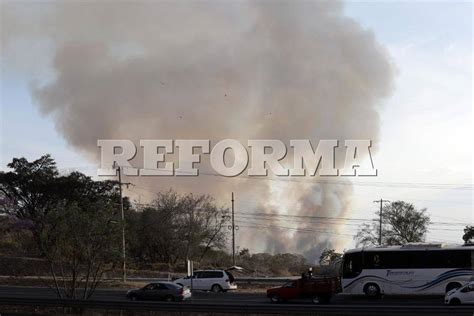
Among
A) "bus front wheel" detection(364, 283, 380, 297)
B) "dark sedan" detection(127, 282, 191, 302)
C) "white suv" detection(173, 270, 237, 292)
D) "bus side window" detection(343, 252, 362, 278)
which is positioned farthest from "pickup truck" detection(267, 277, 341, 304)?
"white suv" detection(173, 270, 237, 292)

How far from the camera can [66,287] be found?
1369 inches

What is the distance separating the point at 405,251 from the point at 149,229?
51263 mm

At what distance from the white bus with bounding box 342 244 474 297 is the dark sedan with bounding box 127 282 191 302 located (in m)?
10.8

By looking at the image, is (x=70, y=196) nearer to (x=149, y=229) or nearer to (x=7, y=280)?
(x=149, y=229)

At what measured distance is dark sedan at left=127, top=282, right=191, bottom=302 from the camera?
37.7 metres

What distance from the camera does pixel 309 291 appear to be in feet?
121

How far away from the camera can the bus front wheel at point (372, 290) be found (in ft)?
129

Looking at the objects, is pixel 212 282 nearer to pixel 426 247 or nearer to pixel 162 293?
pixel 162 293

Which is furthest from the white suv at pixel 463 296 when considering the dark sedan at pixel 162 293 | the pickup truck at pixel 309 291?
A: the dark sedan at pixel 162 293

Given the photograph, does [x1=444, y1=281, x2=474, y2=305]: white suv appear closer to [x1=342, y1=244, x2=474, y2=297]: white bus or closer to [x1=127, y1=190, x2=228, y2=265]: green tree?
[x1=342, y1=244, x2=474, y2=297]: white bus

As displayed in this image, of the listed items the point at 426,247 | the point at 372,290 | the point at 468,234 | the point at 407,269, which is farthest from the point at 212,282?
the point at 468,234

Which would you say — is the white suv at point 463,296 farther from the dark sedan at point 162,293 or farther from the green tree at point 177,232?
the green tree at point 177,232

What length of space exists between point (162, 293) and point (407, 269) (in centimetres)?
1593

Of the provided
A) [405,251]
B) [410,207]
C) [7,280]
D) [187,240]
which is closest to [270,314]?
[405,251]
